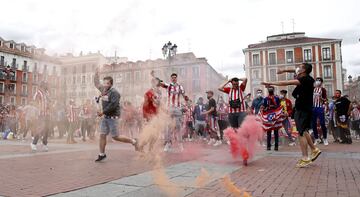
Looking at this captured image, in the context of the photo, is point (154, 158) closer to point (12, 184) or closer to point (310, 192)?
point (12, 184)

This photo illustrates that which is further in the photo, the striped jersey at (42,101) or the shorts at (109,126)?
the striped jersey at (42,101)

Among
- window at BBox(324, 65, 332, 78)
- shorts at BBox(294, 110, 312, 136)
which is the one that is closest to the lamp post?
shorts at BBox(294, 110, 312, 136)

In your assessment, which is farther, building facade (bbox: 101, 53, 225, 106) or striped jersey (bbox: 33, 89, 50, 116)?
building facade (bbox: 101, 53, 225, 106)

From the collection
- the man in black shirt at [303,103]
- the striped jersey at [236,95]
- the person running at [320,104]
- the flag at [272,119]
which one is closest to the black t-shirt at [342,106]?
the person running at [320,104]

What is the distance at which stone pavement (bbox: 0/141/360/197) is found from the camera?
13.3ft

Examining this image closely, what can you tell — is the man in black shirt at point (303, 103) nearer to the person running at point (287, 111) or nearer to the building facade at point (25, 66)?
the person running at point (287, 111)

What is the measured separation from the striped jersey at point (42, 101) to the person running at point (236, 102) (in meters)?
5.34

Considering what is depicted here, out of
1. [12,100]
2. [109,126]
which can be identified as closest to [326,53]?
[12,100]

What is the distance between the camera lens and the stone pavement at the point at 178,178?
13.3 ft

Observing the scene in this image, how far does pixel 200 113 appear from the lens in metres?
12.6

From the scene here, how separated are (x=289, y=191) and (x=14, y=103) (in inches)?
682

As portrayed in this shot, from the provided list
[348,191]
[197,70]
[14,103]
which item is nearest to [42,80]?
[197,70]

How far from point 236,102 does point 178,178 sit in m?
3.44

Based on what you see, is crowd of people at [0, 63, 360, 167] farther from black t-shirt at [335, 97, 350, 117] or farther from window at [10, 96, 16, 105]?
window at [10, 96, 16, 105]
